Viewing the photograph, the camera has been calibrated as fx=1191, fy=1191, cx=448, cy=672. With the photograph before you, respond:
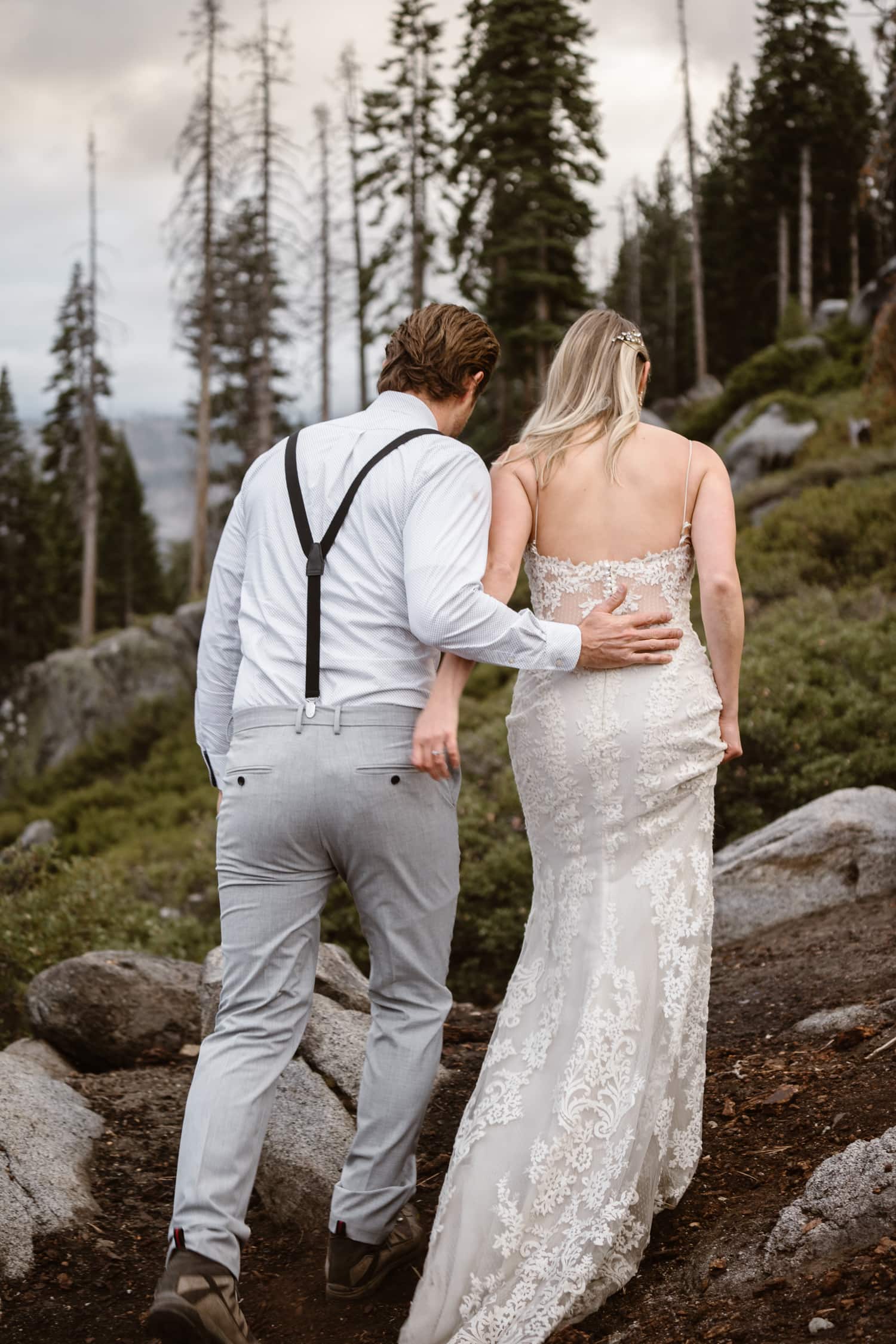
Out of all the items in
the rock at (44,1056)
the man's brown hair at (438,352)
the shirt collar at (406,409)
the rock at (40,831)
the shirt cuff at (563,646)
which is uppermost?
the man's brown hair at (438,352)

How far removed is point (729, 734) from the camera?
3482mm

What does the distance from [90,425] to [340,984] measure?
107ft

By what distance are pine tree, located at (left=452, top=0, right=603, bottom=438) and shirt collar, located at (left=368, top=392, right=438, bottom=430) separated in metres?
23.8

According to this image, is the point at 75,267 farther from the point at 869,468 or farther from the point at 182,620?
the point at 869,468

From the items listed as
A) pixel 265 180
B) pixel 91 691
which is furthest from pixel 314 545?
pixel 265 180

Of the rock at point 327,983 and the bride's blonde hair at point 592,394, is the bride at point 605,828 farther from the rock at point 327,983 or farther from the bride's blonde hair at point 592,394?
the rock at point 327,983

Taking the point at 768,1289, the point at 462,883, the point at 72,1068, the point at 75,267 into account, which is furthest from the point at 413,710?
the point at 75,267

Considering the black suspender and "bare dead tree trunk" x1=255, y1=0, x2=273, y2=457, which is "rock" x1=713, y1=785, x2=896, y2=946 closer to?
the black suspender

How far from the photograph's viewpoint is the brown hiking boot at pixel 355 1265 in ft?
10.5

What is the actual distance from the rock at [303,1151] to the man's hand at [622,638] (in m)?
1.87

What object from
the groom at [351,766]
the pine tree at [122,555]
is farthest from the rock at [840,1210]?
the pine tree at [122,555]

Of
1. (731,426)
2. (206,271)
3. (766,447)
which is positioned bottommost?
(766,447)

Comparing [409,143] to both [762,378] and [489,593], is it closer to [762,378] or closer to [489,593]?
[762,378]

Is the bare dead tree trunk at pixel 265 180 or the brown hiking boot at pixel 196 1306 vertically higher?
the bare dead tree trunk at pixel 265 180
